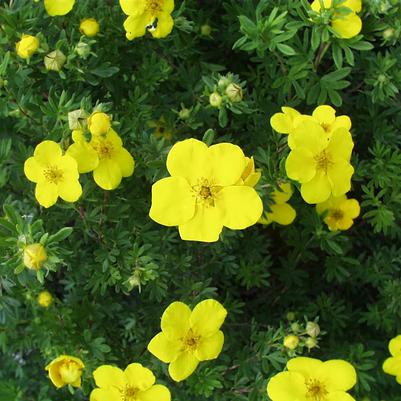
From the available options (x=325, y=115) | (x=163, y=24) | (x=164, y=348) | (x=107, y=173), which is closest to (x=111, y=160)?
(x=107, y=173)

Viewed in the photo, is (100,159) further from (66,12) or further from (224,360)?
(224,360)

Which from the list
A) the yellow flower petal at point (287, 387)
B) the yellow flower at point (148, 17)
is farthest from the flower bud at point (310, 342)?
the yellow flower at point (148, 17)

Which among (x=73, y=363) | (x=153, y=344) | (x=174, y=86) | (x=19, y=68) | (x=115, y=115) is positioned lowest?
(x=73, y=363)

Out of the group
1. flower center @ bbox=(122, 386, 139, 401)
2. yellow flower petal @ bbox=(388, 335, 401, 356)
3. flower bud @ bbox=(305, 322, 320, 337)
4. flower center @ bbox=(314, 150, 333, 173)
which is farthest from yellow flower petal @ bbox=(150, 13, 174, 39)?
yellow flower petal @ bbox=(388, 335, 401, 356)

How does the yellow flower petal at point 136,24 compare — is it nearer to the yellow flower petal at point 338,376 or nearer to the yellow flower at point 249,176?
the yellow flower at point 249,176

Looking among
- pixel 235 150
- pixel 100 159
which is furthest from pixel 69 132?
pixel 235 150

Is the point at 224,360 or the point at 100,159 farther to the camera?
the point at 224,360
